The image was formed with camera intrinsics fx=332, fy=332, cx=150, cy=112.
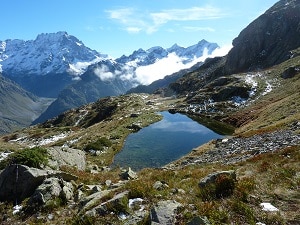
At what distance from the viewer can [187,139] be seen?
72062 mm

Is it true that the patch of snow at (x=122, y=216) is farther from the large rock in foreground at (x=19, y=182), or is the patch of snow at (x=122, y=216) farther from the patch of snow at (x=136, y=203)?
the large rock in foreground at (x=19, y=182)

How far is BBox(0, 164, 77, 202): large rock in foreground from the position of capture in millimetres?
20144

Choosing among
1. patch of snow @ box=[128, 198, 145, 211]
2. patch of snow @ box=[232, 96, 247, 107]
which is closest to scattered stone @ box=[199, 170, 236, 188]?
patch of snow @ box=[128, 198, 145, 211]

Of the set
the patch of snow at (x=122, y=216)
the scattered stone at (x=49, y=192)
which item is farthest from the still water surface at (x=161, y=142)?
the patch of snow at (x=122, y=216)

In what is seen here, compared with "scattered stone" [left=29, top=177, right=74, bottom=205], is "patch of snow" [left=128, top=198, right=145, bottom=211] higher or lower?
lower

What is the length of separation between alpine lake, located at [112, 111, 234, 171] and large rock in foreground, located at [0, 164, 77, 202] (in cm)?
2912

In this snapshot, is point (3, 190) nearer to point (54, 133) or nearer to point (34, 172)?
point (34, 172)

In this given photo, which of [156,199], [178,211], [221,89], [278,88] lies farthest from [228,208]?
[221,89]

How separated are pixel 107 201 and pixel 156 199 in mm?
2363

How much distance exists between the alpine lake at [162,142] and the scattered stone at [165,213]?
35.0 meters

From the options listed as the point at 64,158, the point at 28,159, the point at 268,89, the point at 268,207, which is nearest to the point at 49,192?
the point at 28,159

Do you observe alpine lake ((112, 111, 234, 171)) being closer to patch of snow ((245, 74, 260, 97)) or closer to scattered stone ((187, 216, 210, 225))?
patch of snow ((245, 74, 260, 97))

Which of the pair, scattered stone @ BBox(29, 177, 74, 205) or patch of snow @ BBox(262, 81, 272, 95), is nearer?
scattered stone @ BBox(29, 177, 74, 205)

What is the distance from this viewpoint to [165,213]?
13.5 metres
